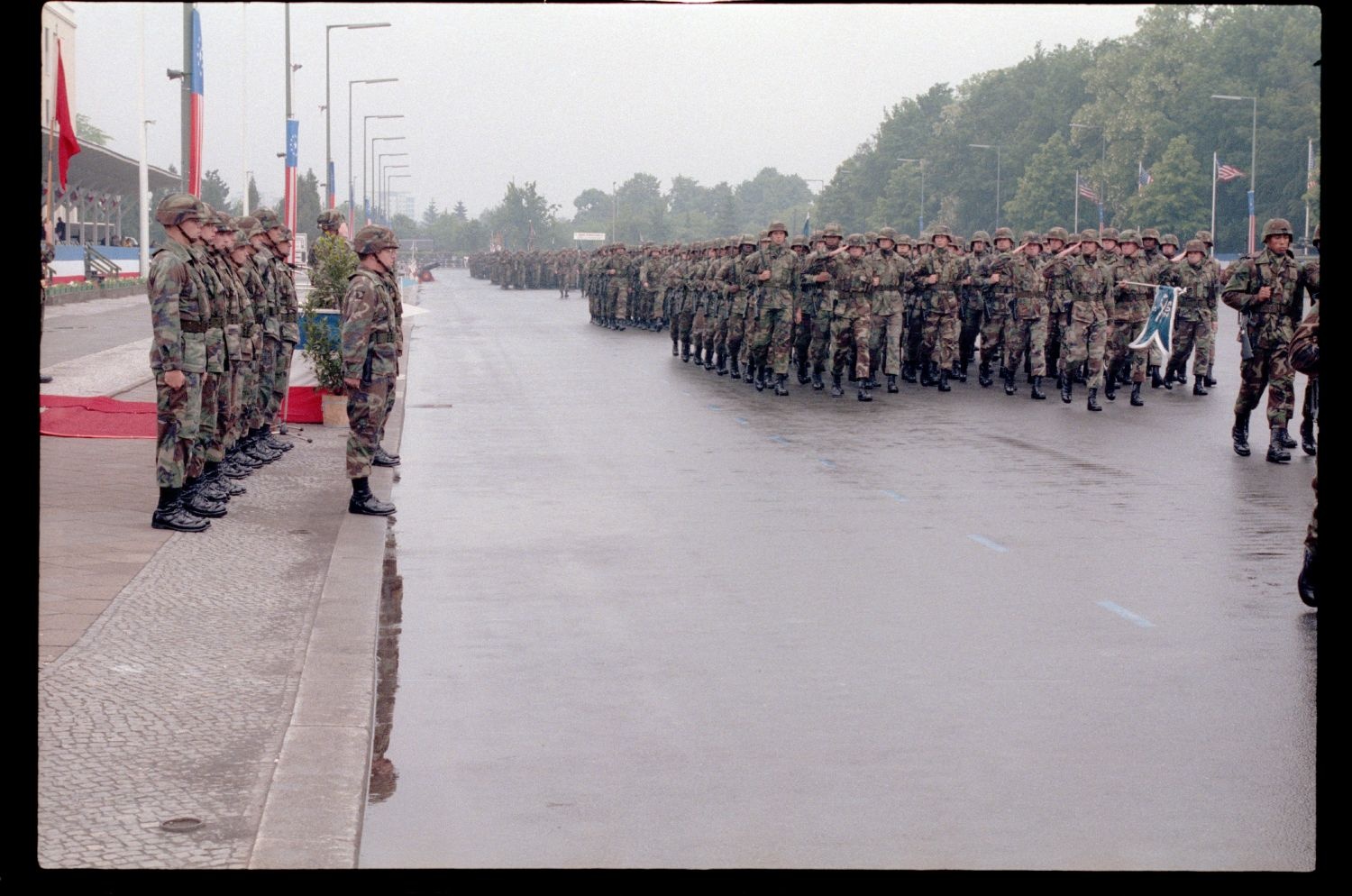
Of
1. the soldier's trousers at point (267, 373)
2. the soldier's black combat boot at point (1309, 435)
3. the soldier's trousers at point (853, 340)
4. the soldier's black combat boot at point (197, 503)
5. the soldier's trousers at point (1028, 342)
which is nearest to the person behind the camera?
the soldier's black combat boot at point (197, 503)

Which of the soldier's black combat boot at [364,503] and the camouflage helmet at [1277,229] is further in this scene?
the camouflage helmet at [1277,229]

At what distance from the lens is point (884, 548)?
10922 mm

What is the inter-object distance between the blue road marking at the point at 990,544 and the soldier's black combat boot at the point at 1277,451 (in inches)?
206

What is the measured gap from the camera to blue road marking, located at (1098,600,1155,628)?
28.5 ft

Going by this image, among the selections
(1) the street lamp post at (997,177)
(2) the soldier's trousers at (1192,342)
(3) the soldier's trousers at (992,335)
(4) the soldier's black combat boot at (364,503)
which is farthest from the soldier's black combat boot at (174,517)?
(1) the street lamp post at (997,177)

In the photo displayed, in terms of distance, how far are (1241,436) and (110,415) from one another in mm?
10267

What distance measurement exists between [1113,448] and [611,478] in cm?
501

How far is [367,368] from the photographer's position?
12.1 metres

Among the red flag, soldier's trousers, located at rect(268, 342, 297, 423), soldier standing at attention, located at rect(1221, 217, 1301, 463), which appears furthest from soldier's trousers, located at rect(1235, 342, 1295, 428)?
the red flag

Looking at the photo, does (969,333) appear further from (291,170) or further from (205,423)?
(205,423)

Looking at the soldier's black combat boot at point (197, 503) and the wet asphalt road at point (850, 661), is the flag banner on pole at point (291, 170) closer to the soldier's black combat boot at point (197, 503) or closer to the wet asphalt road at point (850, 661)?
the wet asphalt road at point (850, 661)

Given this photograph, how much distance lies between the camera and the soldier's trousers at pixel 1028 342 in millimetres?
22672

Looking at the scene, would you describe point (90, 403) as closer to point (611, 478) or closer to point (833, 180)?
point (611, 478)
